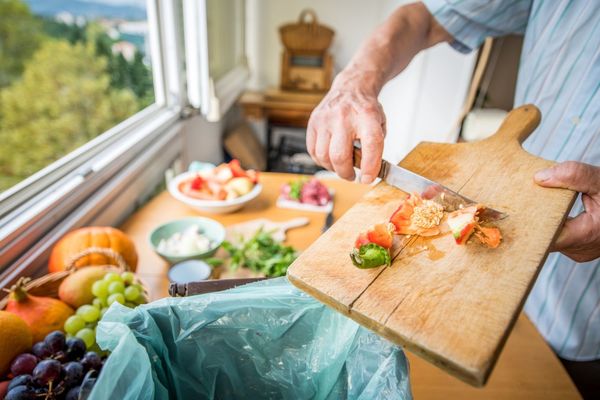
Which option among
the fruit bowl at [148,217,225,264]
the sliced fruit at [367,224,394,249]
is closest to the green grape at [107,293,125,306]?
the fruit bowl at [148,217,225,264]

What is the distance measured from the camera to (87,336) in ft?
2.03

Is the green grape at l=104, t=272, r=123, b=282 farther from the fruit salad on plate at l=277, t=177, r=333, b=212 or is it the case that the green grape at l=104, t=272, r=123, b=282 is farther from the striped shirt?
the striped shirt

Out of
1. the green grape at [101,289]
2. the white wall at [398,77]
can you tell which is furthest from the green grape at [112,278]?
the white wall at [398,77]

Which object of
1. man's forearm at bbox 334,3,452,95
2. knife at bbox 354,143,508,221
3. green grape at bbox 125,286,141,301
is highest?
man's forearm at bbox 334,3,452,95

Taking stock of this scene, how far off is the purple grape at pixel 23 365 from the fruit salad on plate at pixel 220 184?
27.1 inches

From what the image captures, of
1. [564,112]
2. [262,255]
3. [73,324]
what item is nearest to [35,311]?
[73,324]

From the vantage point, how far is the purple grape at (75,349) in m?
0.56

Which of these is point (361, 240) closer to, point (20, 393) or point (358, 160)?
point (358, 160)

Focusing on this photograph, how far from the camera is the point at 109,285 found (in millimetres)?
685

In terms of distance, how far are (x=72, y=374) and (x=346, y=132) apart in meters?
0.57

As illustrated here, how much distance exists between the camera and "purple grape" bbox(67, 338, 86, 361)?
563 millimetres

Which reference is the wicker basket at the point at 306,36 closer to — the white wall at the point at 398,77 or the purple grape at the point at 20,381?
the white wall at the point at 398,77

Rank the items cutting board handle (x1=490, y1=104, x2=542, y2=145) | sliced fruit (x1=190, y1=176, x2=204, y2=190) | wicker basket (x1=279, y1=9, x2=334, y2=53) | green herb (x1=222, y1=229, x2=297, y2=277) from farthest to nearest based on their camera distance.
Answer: wicker basket (x1=279, y1=9, x2=334, y2=53), sliced fruit (x1=190, y1=176, x2=204, y2=190), green herb (x1=222, y1=229, x2=297, y2=277), cutting board handle (x1=490, y1=104, x2=542, y2=145)

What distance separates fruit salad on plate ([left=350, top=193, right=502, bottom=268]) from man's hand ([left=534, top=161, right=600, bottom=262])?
127 mm
